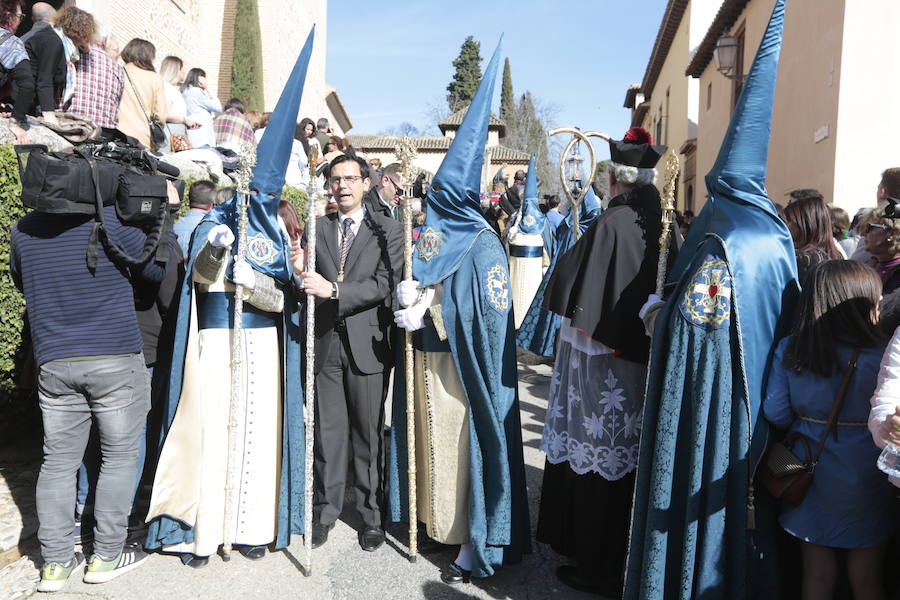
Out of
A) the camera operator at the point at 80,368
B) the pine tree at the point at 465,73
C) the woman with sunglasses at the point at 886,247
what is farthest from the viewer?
the pine tree at the point at 465,73

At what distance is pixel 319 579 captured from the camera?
134 inches

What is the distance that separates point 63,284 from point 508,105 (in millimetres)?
50403

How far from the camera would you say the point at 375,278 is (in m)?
3.71

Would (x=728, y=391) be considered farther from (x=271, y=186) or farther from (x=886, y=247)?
(x=271, y=186)

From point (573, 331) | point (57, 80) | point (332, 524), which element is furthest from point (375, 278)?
point (57, 80)

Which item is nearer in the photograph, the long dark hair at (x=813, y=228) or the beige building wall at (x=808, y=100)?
the long dark hair at (x=813, y=228)

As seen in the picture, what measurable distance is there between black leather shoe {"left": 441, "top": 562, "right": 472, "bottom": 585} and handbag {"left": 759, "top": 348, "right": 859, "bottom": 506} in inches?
61.0

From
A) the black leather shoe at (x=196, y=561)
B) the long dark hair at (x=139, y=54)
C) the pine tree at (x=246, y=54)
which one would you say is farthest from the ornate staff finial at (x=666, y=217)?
the pine tree at (x=246, y=54)

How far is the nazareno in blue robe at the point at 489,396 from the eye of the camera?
3.31m

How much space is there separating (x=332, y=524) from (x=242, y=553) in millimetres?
495

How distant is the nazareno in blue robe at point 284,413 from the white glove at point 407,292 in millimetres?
647

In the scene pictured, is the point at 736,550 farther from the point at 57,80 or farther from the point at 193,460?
the point at 57,80

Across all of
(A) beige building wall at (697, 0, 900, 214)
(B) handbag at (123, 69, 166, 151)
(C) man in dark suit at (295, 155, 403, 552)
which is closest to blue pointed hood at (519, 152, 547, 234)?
(A) beige building wall at (697, 0, 900, 214)

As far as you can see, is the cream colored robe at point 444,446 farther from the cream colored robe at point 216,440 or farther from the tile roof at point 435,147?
the tile roof at point 435,147
